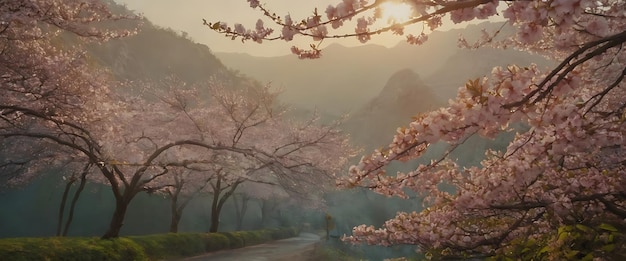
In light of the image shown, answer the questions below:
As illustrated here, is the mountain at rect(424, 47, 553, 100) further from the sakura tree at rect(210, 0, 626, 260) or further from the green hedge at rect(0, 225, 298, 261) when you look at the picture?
the sakura tree at rect(210, 0, 626, 260)

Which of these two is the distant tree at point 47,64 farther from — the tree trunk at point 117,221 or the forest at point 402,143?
the tree trunk at point 117,221

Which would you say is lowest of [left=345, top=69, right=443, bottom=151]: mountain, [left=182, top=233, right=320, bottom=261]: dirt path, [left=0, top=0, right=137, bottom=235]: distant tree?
[left=182, top=233, right=320, bottom=261]: dirt path

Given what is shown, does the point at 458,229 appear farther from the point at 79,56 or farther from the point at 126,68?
the point at 126,68

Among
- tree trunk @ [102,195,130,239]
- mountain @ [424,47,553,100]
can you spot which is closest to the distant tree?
tree trunk @ [102,195,130,239]

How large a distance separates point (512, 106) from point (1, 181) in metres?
32.5

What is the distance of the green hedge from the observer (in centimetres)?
918

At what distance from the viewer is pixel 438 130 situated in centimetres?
331

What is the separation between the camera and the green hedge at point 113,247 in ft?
30.1

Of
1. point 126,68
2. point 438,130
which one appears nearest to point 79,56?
point 438,130

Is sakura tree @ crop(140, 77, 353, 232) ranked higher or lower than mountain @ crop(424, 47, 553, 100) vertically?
lower

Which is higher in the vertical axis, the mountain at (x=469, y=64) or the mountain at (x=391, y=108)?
the mountain at (x=469, y=64)

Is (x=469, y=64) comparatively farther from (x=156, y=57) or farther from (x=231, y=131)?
(x=231, y=131)

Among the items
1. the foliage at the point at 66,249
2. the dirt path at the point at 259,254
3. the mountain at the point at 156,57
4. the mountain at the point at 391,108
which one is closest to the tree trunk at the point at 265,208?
the mountain at the point at 391,108

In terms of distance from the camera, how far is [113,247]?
493 inches
